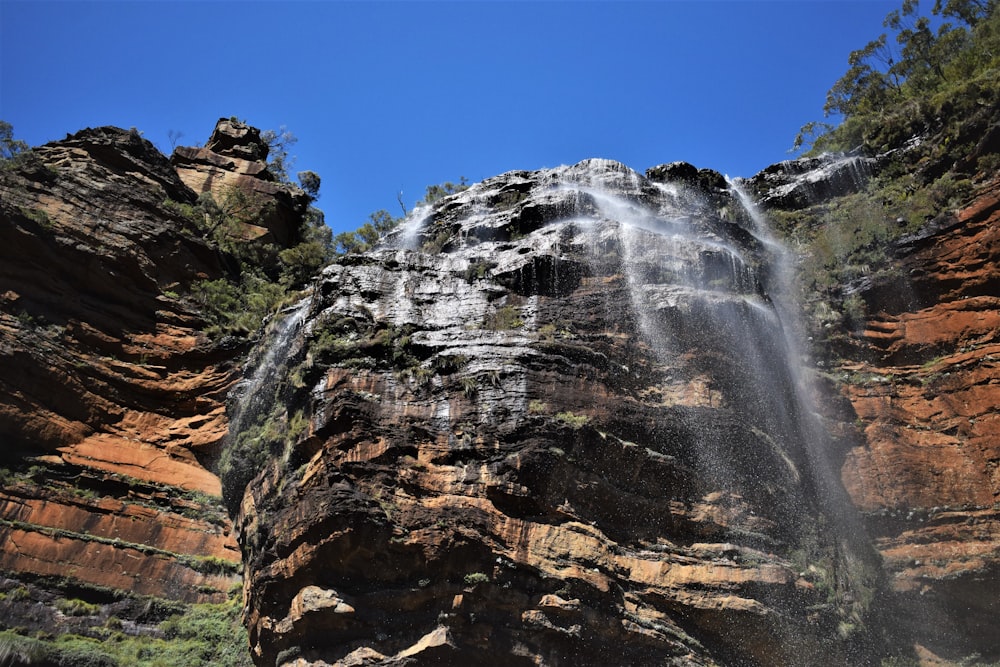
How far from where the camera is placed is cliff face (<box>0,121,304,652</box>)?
15758mm

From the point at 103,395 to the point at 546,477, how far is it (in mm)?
13466

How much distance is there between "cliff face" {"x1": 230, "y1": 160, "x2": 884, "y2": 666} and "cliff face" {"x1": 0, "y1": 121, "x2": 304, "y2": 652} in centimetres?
235

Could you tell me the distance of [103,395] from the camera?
62.1 ft

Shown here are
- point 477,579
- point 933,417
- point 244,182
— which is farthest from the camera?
point 244,182

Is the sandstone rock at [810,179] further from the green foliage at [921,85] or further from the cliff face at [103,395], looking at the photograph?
the cliff face at [103,395]

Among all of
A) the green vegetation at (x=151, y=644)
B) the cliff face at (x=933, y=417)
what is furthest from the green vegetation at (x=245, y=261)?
the cliff face at (x=933, y=417)

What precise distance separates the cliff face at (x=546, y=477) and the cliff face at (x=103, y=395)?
2346mm

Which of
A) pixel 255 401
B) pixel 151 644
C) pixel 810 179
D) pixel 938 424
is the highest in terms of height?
pixel 810 179

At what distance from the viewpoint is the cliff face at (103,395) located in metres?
15.8

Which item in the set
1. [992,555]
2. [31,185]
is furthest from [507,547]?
[31,185]

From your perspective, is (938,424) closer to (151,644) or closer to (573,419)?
(573,419)

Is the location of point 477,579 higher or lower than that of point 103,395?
lower

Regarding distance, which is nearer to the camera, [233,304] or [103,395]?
[103,395]

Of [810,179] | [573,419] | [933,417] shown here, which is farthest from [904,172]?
[573,419]
